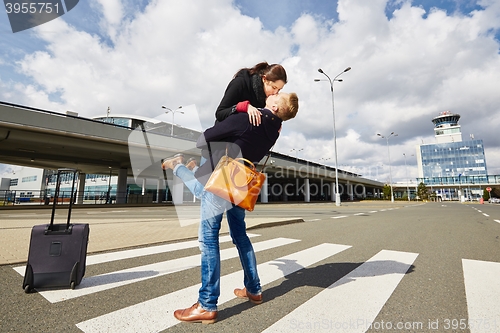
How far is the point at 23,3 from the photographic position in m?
→ 6.29

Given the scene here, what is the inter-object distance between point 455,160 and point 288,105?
→ 15052cm

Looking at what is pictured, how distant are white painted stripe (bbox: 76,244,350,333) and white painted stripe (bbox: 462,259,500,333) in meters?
1.70

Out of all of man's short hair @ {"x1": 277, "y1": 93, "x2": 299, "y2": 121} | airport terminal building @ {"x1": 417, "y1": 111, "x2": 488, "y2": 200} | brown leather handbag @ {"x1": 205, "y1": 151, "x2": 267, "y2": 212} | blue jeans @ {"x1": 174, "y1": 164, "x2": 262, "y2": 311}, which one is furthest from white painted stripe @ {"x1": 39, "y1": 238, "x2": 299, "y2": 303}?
airport terminal building @ {"x1": 417, "y1": 111, "x2": 488, "y2": 200}

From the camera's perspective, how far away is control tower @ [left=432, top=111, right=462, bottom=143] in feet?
432

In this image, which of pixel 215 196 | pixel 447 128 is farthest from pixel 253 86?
pixel 447 128

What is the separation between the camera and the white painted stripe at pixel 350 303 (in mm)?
1855

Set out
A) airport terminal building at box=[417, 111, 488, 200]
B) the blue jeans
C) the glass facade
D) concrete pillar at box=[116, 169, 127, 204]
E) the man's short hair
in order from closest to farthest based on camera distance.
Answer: the blue jeans
the man's short hair
concrete pillar at box=[116, 169, 127, 204]
airport terminal building at box=[417, 111, 488, 200]
the glass facade

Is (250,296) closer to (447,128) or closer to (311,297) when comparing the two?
(311,297)

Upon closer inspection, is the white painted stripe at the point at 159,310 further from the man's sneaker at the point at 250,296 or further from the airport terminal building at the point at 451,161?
the airport terminal building at the point at 451,161

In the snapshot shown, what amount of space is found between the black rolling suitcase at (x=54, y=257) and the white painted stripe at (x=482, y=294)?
10.7ft

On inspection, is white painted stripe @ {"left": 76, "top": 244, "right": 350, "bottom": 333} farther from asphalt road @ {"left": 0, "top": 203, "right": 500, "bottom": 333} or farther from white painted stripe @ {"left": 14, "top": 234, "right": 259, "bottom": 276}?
white painted stripe @ {"left": 14, "top": 234, "right": 259, "bottom": 276}

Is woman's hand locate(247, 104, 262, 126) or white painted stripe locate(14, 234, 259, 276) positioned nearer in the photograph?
woman's hand locate(247, 104, 262, 126)

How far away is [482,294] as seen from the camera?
8.01 feet

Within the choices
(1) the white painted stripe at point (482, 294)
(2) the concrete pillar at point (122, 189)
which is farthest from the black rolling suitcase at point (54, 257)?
(2) the concrete pillar at point (122, 189)
